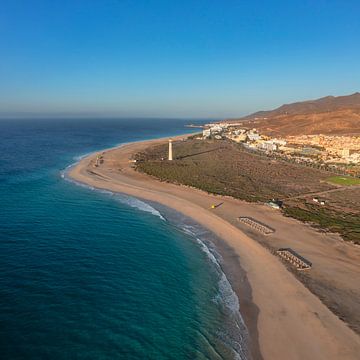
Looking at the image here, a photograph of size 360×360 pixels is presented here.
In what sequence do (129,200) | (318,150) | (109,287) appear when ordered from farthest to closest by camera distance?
1. (318,150)
2. (129,200)
3. (109,287)

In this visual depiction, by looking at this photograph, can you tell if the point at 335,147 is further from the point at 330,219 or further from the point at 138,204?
the point at 138,204

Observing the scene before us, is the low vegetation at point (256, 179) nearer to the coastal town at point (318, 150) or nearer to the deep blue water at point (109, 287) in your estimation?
the coastal town at point (318, 150)

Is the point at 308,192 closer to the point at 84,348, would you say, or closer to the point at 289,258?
the point at 289,258

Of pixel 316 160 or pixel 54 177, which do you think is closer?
pixel 54 177

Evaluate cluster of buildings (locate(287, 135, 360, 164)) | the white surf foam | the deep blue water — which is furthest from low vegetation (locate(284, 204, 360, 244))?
cluster of buildings (locate(287, 135, 360, 164))

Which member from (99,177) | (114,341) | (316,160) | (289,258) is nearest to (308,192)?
(289,258)

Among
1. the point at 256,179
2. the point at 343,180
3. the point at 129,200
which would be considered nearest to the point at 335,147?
the point at 343,180
